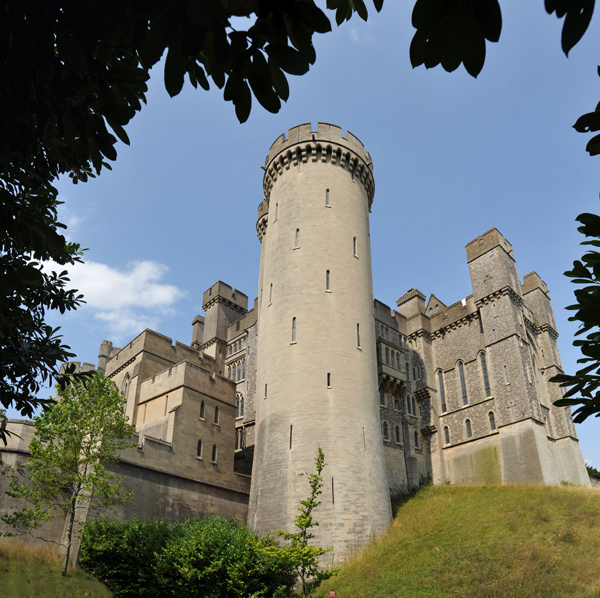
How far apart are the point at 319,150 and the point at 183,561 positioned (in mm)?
21964

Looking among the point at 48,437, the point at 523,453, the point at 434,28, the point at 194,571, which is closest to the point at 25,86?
the point at 434,28

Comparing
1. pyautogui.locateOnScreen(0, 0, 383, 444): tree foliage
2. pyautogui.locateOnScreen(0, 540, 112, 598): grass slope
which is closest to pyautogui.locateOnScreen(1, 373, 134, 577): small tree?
pyautogui.locateOnScreen(0, 540, 112, 598): grass slope

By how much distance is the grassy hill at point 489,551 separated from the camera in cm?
1611

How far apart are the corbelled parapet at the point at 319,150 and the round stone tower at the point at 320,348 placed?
6 centimetres

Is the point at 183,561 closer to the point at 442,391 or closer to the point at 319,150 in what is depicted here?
the point at 319,150

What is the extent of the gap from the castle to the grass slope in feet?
7.84

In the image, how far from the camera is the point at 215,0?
2137mm

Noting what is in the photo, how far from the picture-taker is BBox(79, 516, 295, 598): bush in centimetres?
1706

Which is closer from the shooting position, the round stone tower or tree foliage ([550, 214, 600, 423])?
tree foliage ([550, 214, 600, 423])

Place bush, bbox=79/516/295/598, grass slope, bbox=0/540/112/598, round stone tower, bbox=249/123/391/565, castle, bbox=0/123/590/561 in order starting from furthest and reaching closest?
castle, bbox=0/123/590/561 < round stone tower, bbox=249/123/391/565 < bush, bbox=79/516/295/598 < grass slope, bbox=0/540/112/598

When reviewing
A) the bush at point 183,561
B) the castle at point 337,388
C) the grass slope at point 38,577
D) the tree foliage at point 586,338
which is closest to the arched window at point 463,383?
the castle at point 337,388

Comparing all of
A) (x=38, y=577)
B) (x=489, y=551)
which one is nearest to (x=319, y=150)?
(x=489, y=551)

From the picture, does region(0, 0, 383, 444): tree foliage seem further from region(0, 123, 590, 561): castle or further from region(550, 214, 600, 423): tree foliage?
region(0, 123, 590, 561): castle

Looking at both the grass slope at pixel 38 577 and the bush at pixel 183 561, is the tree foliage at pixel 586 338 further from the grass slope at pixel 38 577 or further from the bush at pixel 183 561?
the grass slope at pixel 38 577
